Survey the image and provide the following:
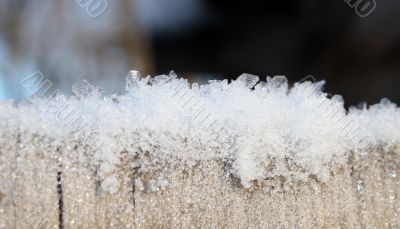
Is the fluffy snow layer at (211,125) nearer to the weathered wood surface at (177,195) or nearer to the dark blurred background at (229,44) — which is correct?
the weathered wood surface at (177,195)

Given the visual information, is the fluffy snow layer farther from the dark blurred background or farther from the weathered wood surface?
the dark blurred background

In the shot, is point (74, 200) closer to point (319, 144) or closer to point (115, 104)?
point (115, 104)

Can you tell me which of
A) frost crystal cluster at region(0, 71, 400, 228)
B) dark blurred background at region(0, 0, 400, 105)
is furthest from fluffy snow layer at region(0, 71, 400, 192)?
dark blurred background at region(0, 0, 400, 105)

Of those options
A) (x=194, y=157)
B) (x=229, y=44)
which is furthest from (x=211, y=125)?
(x=229, y=44)

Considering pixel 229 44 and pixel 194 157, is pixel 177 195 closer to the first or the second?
pixel 194 157

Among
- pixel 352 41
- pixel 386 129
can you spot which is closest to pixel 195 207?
pixel 386 129

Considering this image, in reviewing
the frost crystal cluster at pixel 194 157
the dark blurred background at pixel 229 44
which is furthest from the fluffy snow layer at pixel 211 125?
the dark blurred background at pixel 229 44
